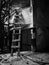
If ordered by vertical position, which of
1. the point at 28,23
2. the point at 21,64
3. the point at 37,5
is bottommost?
the point at 21,64

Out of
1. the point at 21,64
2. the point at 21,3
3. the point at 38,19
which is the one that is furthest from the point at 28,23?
the point at 21,64

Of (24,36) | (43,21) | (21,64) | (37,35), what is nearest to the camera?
(21,64)

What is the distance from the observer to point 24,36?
9461 mm

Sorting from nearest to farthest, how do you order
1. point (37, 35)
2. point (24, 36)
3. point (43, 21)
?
point (37, 35)
point (43, 21)
point (24, 36)

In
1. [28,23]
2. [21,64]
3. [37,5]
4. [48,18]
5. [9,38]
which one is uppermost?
[37,5]

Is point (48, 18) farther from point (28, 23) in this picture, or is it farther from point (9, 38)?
point (9, 38)

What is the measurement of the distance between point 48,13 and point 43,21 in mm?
1328

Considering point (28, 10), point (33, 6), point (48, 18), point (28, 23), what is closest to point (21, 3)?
point (28, 10)

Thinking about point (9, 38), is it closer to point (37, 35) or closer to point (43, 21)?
point (37, 35)

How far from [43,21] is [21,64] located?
6021 mm

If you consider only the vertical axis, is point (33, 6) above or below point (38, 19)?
above

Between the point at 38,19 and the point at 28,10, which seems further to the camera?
the point at 28,10

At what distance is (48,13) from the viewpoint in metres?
9.28

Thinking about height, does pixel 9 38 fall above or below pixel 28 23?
below
